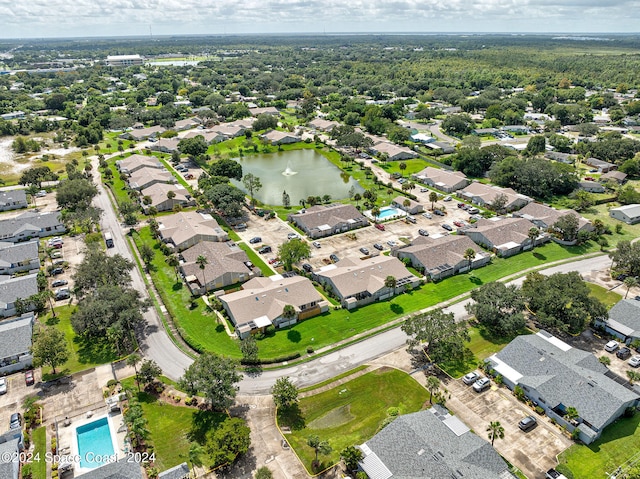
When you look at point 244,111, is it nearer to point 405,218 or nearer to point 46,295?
point 405,218

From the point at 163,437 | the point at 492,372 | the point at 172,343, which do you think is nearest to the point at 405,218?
the point at 492,372

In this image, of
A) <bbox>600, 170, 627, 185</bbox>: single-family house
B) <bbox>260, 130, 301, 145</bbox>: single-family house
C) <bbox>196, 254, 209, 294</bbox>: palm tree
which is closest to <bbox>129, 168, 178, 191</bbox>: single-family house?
<bbox>260, 130, 301, 145</bbox>: single-family house

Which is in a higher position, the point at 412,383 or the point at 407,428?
the point at 407,428

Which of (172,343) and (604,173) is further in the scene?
(604,173)

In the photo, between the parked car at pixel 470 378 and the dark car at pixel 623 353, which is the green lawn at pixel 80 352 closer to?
the parked car at pixel 470 378

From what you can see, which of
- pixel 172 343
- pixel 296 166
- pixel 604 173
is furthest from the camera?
pixel 296 166

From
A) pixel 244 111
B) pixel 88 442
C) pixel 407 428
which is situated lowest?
pixel 88 442
